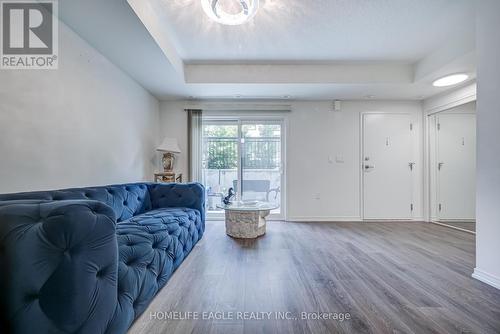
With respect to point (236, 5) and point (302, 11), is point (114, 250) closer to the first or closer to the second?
point (236, 5)

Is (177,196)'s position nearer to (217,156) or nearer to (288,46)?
(217,156)

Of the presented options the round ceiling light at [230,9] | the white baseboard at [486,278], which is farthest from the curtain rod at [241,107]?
the white baseboard at [486,278]

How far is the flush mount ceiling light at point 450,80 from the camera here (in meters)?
3.11

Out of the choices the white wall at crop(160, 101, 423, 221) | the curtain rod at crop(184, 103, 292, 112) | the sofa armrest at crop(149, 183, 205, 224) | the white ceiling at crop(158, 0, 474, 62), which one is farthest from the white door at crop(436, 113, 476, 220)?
the sofa armrest at crop(149, 183, 205, 224)

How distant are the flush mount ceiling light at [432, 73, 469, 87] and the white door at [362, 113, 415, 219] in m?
0.99

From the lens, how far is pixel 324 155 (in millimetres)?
4277

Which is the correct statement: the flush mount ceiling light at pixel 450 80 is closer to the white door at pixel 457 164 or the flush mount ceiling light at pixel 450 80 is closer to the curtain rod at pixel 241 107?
the white door at pixel 457 164

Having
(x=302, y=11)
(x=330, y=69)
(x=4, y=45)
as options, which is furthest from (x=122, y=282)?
(x=330, y=69)

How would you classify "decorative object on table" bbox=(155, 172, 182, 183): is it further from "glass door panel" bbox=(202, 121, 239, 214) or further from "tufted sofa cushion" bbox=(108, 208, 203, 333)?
"tufted sofa cushion" bbox=(108, 208, 203, 333)

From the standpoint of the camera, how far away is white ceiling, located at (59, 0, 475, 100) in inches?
83.8

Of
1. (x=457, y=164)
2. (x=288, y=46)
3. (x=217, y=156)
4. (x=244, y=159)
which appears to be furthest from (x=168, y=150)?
(x=457, y=164)

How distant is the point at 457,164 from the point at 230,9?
4.57 metres

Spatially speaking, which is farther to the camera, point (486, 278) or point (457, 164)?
point (457, 164)

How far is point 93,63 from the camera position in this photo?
2396 millimetres
